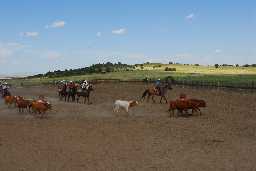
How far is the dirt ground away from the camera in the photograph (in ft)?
49.9

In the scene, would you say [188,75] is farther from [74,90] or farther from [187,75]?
[74,90]

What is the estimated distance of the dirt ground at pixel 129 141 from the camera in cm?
1520

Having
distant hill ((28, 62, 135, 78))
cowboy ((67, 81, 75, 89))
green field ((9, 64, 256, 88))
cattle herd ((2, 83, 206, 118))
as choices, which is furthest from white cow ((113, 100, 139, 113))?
distant hill ((28, 62, 135, 78))

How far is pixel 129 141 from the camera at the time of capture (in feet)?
63.7

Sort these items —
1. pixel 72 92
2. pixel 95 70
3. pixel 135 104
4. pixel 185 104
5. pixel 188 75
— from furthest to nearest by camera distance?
1. pixel 95 70
2. pixel 188 75
3. pixel 72 92
4. pixel 135 104
5. pixel 185 104

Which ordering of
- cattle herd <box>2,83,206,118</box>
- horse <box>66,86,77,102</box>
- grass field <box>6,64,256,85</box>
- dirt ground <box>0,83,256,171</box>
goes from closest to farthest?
dirt ground <box>0,83,256,171</box> → cattle herd <box>2,83,206,118</box> → horse <box>66,86,77,102</box> → grass field <box>6,64,256,85</box>

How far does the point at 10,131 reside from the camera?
23.0 meters

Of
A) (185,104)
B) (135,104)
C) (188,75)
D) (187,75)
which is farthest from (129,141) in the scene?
(187,75)

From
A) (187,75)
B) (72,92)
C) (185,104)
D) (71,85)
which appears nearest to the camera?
(185,104)

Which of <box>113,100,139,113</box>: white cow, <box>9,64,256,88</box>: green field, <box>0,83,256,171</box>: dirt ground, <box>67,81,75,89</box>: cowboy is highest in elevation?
<box>67,81,75,89</box>: cowboy

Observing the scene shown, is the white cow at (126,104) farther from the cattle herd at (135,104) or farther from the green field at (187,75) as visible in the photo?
the green field at (187,75)

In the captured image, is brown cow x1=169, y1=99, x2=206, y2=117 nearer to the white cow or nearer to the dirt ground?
the dirt ground

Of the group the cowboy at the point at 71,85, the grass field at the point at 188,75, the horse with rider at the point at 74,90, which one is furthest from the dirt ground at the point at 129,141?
the grass field at the point at 188,75

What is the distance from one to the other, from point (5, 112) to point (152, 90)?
10.5m
